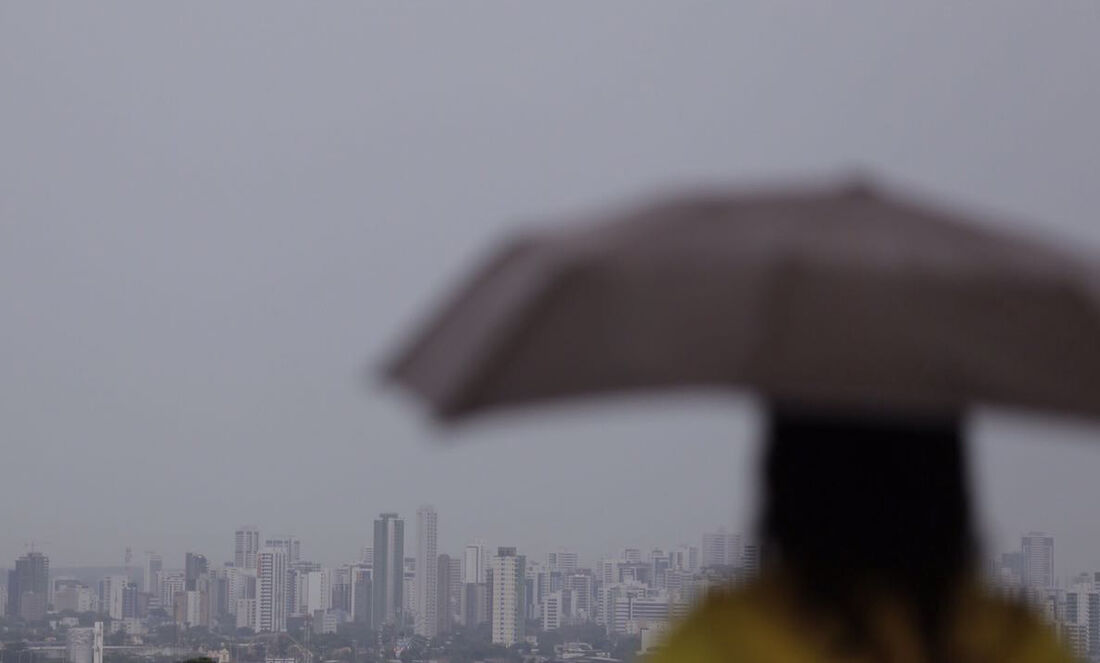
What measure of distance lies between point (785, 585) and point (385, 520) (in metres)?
52.0

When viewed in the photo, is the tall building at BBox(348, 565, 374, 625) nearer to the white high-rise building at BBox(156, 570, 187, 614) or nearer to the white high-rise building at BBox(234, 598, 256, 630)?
the white high-rise building at BBox(234, 598, 256, 630)

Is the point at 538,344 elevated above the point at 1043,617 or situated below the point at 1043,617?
above

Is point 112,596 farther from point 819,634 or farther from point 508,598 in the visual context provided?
point 819,634

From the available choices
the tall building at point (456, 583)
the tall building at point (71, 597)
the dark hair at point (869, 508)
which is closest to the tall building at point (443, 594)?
the tall building at point (456, 583)

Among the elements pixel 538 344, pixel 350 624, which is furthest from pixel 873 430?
pixel 350 624

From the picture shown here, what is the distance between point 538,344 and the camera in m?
2.39

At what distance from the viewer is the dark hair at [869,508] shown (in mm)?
2398

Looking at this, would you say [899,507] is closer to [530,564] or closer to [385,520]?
[530,564]

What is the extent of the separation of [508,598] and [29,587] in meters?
21.4

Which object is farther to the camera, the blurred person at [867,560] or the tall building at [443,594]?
the tall building at [443,594]

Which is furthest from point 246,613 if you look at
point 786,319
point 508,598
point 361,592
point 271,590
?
point 786,319

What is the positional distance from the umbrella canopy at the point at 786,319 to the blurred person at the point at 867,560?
0.23ft

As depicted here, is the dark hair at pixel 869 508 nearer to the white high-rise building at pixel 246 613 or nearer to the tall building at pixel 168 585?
the white high-rise building at pixel 246 613

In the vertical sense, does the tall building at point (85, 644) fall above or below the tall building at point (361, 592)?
below
